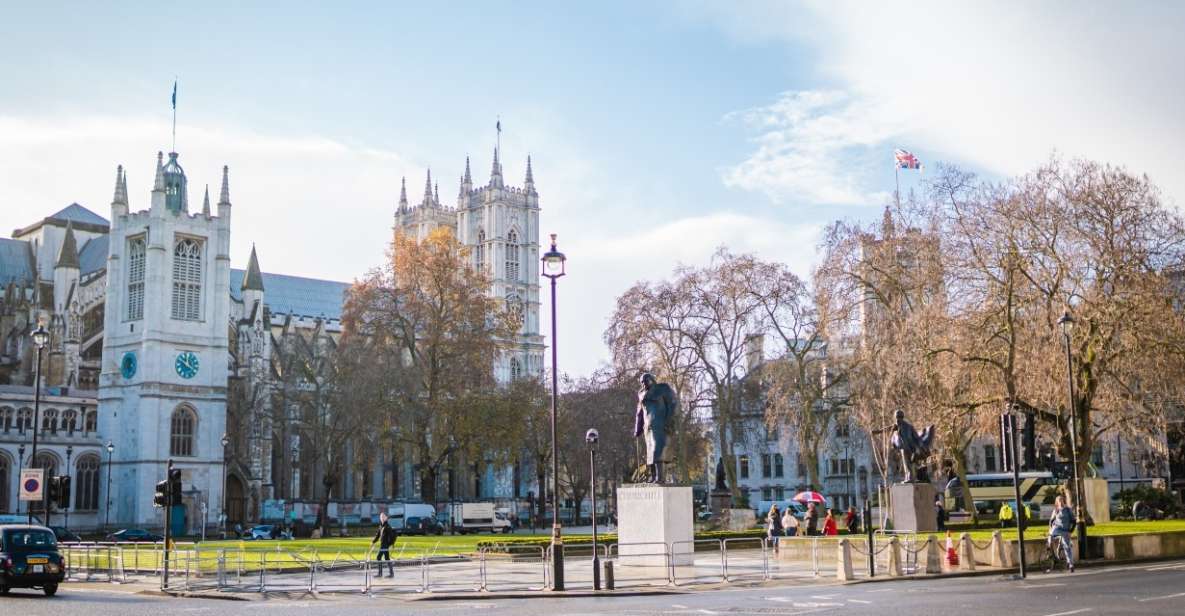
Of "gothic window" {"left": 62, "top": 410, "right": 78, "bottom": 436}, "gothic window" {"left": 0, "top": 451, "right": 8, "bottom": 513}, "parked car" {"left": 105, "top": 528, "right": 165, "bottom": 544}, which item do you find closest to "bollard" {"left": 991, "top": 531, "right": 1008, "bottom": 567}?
"parked car" {"left": 105, "top": 528, "right": 165, "bottom": 544}

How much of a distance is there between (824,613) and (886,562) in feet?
39.2

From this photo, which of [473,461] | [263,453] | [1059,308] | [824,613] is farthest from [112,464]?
[824,613]

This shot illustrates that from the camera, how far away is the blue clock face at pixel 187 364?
8094 centimetres

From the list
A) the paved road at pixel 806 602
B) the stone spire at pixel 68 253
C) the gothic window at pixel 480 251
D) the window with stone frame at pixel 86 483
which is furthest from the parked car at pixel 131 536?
the gothic window at pixel 480 251

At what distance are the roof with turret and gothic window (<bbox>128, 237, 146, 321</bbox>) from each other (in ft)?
102

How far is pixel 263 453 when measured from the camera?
281 ft

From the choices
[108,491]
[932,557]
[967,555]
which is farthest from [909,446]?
[108,491]

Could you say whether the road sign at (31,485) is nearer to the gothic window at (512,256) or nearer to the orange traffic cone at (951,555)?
the orange traffic cone at (951,555)

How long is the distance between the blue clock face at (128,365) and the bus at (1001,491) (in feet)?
173

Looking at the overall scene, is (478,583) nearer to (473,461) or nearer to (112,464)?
(473,461)

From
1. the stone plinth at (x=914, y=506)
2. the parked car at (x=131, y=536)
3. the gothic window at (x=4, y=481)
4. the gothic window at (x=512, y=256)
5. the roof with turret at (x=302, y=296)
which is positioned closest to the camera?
the stone plinth at (x=914, y=506)

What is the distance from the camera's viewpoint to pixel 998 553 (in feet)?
90.0

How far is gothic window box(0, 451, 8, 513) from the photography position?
2913 inches

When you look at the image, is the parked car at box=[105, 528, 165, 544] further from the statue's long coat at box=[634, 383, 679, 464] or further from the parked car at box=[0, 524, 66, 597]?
the statue's long coat at box=[634, 383, 679, 464]
